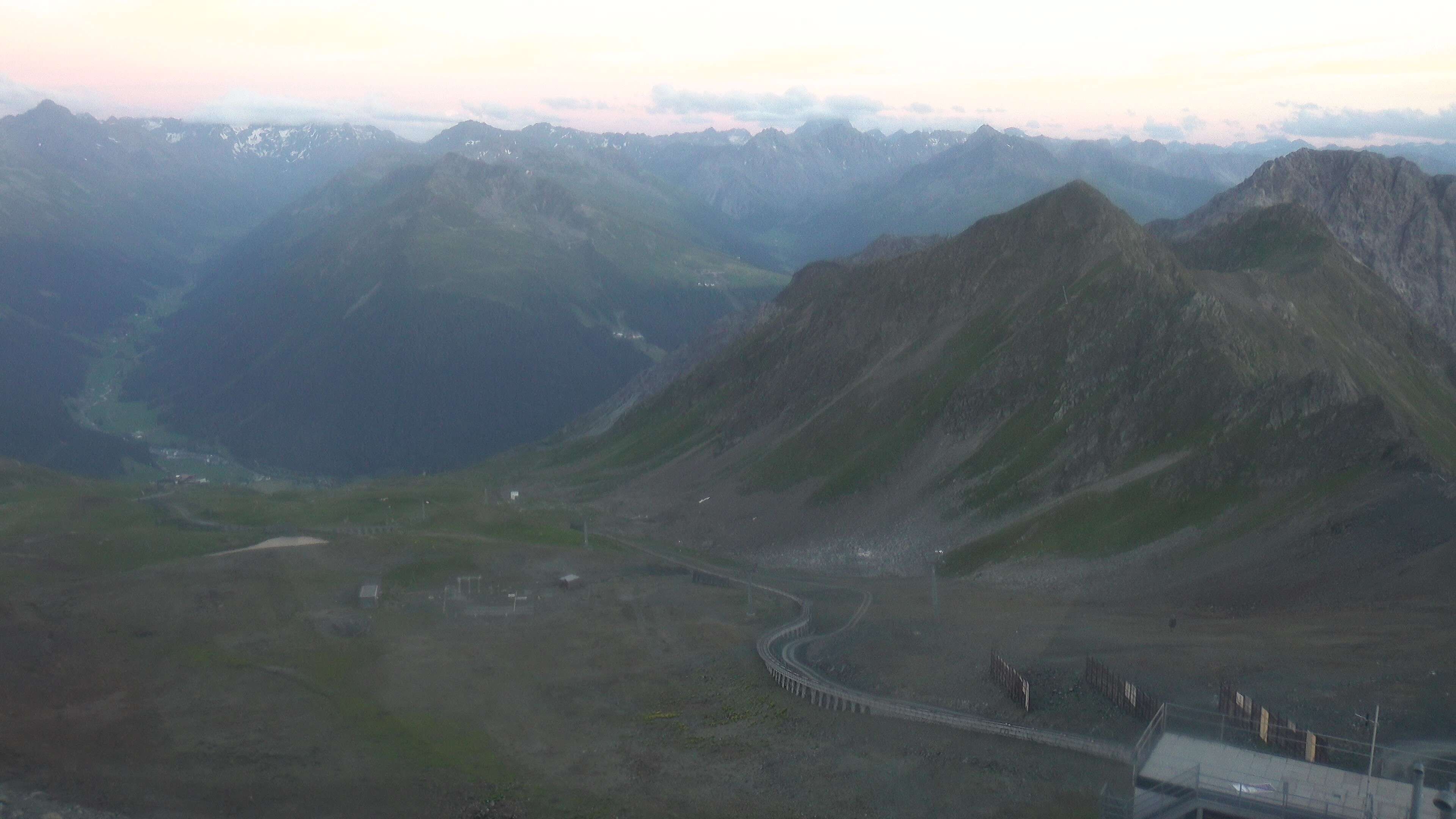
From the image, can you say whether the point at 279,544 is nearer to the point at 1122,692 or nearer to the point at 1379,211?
the point at 1122,692

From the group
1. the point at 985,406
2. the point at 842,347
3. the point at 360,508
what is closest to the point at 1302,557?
the point at 985,406

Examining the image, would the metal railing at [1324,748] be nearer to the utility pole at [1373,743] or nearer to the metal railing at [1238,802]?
the utility pole at [1373,743]

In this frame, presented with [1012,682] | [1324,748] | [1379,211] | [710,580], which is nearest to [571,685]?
[1012,682]

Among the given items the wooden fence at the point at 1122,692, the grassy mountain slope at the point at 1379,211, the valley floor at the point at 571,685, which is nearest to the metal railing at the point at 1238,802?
the valley floor at the point at 571,685

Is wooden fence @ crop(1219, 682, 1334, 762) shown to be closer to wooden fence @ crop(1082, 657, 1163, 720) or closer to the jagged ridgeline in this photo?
wooden fence @ crop(1082, 657, 1163, 720)

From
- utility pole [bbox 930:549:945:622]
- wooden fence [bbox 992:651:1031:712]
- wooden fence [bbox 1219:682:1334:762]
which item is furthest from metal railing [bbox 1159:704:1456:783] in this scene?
utility pole [bbox 930:549:945:622]

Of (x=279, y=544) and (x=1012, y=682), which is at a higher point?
(x=1012, y=682)
